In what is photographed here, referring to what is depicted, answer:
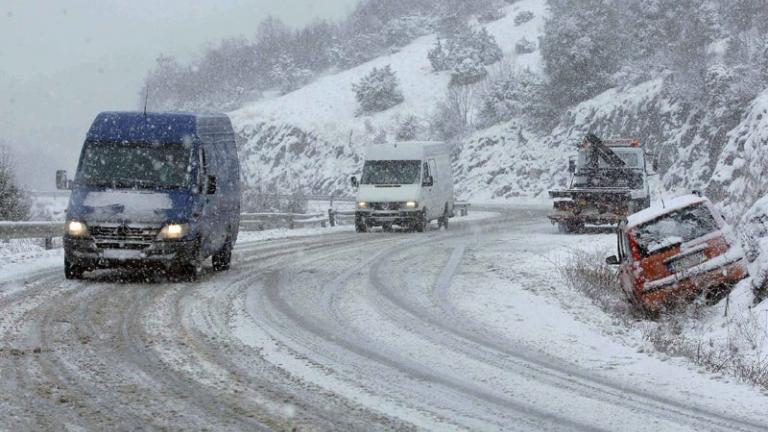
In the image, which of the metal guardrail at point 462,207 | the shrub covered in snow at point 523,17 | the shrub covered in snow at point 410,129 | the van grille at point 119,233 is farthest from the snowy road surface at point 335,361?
the shrub covered in snow at point 523,17

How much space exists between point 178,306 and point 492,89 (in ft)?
173

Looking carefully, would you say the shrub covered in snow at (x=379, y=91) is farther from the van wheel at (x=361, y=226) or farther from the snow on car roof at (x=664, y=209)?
the snow on car roof at (x=664, y=209)

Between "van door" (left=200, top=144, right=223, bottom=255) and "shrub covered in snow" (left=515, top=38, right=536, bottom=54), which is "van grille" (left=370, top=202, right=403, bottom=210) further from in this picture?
"shrub covered in snow" (left=515, top=38, right=536, bottom=54)

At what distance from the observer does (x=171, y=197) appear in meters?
13.6

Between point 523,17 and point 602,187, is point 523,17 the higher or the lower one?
the higher one

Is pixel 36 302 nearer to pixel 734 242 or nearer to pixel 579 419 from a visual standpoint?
pixel 579 419

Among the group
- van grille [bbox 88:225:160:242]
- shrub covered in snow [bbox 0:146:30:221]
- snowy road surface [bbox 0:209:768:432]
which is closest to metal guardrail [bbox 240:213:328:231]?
shrub covered in snow [bbox 0:146:30:221]

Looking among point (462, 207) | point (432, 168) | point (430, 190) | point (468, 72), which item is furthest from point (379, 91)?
point (430, 190)

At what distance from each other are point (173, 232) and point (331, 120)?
59661 mm

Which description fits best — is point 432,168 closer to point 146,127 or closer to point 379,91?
point 146,127

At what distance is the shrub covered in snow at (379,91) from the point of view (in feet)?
230

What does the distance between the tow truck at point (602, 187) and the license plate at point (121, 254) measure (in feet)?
49.0

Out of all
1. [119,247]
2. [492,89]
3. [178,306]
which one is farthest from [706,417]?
[492,89]

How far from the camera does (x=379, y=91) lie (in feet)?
230
